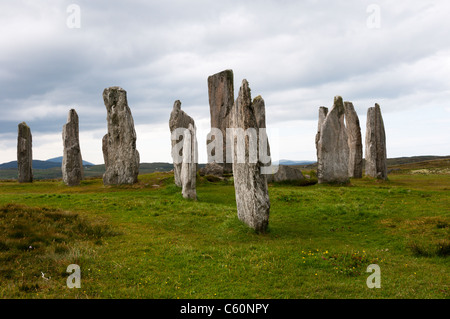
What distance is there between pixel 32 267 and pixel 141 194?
13.6m

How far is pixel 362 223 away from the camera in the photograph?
44.7ft

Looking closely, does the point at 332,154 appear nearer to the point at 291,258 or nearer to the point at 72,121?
the point at 291,258

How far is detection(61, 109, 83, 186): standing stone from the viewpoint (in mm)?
28641

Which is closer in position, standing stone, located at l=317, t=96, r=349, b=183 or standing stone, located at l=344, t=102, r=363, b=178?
standing stone, located at l=317, t=96, r=349, b=183

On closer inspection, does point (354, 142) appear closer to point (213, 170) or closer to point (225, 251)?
point (213, 170)

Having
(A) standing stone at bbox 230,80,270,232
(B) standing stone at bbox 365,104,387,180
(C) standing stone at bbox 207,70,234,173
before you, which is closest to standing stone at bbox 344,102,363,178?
(B) standing stone at bbox 365,104,387,180

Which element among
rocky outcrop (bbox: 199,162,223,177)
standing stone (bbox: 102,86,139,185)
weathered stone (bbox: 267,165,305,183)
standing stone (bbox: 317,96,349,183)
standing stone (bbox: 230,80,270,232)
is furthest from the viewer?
rocky outcrop (bbox: 199,162,223,177)

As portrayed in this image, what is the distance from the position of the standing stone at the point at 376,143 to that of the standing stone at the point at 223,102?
39.3 feet

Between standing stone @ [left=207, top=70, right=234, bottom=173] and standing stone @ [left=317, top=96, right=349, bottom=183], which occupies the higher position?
standing stone @ [left=207, top=70, right=234, bottom=173]

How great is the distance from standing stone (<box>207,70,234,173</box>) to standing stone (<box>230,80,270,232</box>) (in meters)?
17.7

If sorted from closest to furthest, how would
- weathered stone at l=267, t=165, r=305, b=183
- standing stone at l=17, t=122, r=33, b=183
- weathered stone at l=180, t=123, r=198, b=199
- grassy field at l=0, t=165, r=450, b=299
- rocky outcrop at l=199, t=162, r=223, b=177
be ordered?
grassy field at l=0, t=165, r=450, b=299
weathered stone at l=180, t=123, r=198, b=199
weathered stone at l=267, t=165, r=305, b=183
rocky outcrop at l=199, t=162, r=223, b=177
standing stone at l=17, t=122, r=33, b=183

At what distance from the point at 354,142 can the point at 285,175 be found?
291 inches

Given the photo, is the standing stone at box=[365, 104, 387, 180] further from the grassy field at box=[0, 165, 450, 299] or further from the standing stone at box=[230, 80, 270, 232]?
the standing stone at box=[230, 80, 270, 232]
